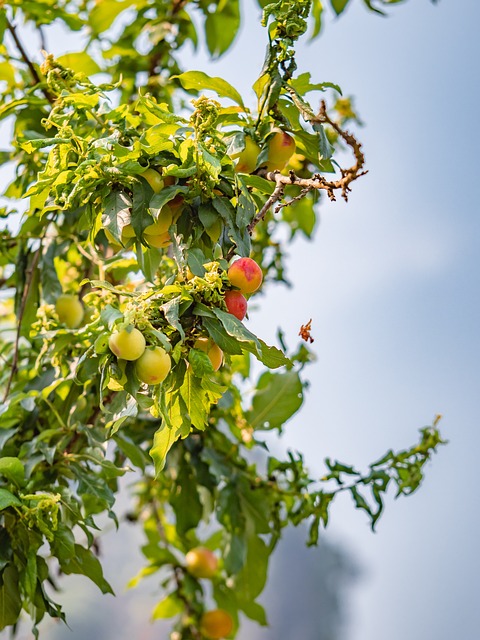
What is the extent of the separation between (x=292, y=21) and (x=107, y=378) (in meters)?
0.31

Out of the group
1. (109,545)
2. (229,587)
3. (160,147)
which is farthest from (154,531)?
(160,147)

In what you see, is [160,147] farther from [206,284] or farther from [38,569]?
[38,569]

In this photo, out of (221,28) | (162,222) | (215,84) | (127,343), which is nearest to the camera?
(127,343)

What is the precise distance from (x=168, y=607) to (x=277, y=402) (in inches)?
17.0

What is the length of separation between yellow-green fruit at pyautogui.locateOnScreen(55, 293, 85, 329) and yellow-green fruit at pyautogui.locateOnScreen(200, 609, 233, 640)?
513 mm

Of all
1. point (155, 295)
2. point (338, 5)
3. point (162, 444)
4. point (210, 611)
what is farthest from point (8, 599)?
point (338, 5)

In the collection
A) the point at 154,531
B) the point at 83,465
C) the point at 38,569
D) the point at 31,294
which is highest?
the point at 31,294

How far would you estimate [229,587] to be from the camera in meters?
1.23

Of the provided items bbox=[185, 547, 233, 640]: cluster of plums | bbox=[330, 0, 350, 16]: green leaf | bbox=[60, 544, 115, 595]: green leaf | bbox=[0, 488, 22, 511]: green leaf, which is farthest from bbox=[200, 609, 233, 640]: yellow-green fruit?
bbox=[330, 0, 350, 16]: green leaf

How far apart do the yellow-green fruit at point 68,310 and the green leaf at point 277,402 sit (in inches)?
10.0

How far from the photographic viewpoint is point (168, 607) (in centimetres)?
128

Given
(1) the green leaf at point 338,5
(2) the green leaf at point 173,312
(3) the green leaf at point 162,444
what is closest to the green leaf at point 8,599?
(3) the green leaf at point 162,444

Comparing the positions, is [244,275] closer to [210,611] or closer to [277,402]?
[277,402]

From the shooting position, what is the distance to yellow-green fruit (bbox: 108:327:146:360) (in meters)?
0.53
